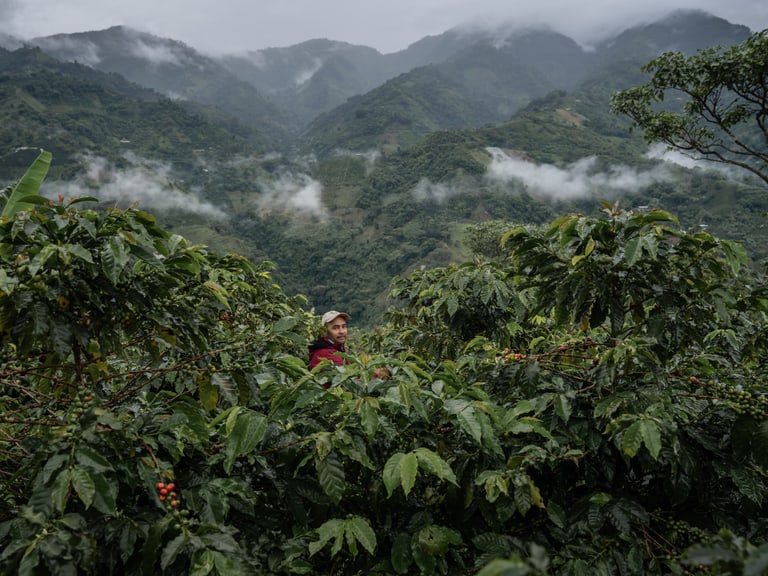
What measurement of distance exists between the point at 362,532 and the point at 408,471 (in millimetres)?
311

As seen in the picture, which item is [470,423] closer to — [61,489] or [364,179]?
[61,489]

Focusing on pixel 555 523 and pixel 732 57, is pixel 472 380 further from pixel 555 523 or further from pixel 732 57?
pixel 732 57

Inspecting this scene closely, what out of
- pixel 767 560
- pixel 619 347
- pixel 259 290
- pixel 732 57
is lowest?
pixel 259 290

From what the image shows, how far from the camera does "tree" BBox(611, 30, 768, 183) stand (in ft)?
32.0

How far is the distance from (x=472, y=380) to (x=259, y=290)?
11.0ft

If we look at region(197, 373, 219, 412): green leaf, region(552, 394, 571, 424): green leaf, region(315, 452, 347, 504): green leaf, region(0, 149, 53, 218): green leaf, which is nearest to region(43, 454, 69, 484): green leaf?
region(197, 373, 219, 412): green leaf

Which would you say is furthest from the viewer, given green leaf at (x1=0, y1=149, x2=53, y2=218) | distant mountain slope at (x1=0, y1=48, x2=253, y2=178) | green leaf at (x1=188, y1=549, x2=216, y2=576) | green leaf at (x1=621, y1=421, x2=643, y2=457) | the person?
distant mountain slope at (x1=0, y1=48, x2=253, y2=178)

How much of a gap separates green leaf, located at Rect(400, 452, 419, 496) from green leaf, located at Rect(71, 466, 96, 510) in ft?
3.28

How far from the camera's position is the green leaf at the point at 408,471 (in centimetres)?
162

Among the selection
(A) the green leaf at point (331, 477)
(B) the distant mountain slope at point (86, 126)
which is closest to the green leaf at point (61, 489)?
(A) the green leaf at point (331, 477)

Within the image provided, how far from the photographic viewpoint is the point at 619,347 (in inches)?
79.9

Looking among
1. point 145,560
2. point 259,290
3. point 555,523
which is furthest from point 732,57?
point 145,560

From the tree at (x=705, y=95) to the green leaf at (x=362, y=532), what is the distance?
35.3 ft

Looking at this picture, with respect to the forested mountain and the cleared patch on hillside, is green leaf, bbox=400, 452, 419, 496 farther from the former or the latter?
the cleared patch on hillside
